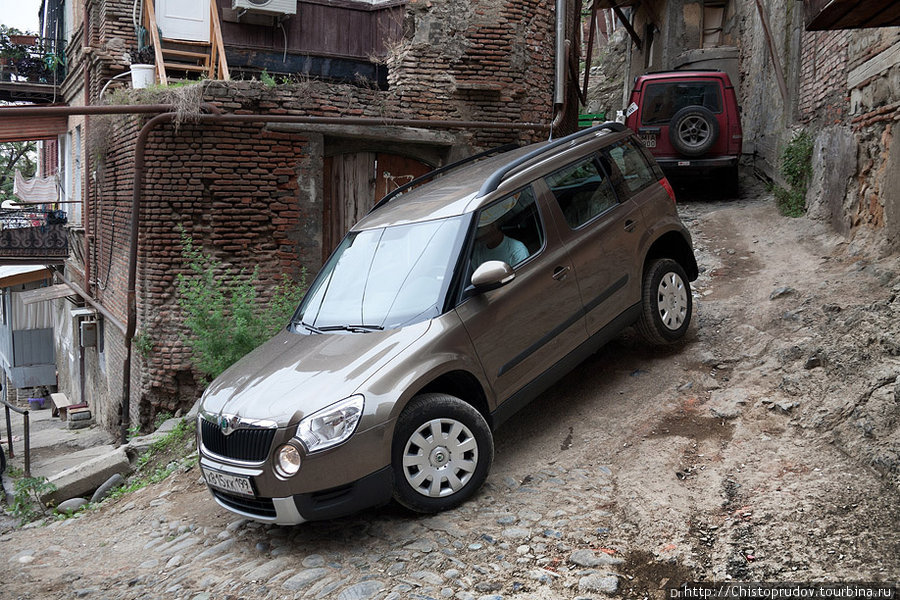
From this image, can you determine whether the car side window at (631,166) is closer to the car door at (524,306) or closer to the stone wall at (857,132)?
the car door at (524,306)

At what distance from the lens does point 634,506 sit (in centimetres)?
461

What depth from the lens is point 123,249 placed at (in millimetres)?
11531

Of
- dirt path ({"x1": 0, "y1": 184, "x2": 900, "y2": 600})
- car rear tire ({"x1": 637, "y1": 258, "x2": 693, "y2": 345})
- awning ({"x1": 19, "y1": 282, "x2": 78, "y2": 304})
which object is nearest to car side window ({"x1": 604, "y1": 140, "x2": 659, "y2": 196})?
car rear tire ({"x1": 637, "y1": 258, "x2": 693, "y2": 345})

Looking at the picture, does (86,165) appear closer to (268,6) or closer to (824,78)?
(268,6)

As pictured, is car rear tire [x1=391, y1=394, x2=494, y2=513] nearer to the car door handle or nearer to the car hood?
the car hood

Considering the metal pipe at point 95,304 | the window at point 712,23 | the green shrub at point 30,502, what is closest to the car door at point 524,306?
the green shrub at point 30,502

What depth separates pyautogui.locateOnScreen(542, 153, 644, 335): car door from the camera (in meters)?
Answer: 5.93

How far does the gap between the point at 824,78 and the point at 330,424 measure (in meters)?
8.64

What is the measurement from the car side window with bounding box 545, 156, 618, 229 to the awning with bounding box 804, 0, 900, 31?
6.16ft

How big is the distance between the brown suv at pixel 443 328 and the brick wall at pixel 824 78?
3.87 meters

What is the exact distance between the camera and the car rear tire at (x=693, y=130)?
12531mm

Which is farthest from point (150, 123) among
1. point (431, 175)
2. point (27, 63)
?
point (27, 63)

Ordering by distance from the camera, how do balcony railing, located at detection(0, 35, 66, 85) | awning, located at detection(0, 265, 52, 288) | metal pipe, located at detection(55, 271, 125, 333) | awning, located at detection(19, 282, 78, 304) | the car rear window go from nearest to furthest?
metal pipe, located at detection(55, 271, 125, 333)
the car rear window
awning, located at detection(19, 282, 78, 304)
balcony railing, located at detection(0, 35, 66, 85)
awning, located at detection(0, 265, 52, 288)

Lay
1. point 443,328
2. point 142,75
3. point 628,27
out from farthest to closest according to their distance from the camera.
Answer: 1. point 628,27
2. point 142,75
3. point 443,328
